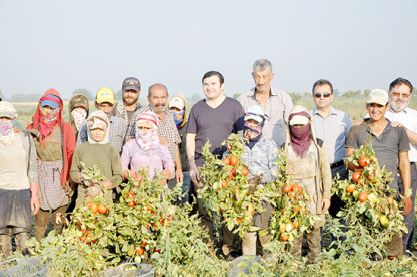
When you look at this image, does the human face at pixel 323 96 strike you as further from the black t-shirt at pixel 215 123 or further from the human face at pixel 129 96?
the human face at pixel 129 96

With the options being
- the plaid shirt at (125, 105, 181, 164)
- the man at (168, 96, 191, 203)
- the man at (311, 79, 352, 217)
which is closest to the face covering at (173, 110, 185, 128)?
the man at (168, 96, 191, 203)

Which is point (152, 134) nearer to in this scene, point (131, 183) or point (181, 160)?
point (131, 183)

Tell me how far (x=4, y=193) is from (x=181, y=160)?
2.15m

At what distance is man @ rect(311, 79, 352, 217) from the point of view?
5.21 m

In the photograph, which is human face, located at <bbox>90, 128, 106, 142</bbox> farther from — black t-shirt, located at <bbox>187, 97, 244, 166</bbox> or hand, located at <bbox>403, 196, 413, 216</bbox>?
hand, located at <bbox>403, 196, 413, 216</bbox>

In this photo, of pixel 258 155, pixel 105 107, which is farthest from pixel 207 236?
pixel 105 107

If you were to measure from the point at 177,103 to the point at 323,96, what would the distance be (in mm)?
1955

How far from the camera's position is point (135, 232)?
4203 mm

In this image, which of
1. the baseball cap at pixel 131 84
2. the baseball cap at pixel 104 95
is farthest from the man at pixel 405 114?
the baseball cap at pixel 104 95

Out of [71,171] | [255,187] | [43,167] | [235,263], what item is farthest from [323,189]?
[43,167]

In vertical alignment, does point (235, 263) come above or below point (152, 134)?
below

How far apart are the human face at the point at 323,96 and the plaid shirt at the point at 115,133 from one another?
214 cm

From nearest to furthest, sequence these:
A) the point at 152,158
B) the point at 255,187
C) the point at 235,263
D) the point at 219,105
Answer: the point at 235,263, the point at 255,187, the point at 152,158, the point at 219,105

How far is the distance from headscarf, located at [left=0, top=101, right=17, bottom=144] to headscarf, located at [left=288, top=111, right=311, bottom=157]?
2.75 metres
